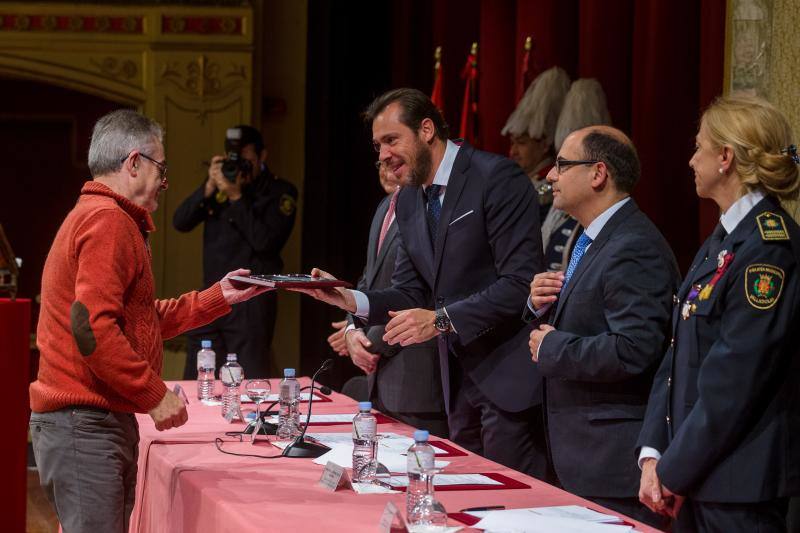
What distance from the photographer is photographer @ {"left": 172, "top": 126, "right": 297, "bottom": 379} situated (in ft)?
17.6

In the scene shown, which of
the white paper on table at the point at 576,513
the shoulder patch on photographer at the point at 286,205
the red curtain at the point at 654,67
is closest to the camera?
the white paper on table at the point at 576,513

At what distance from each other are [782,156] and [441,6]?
13.4 ft

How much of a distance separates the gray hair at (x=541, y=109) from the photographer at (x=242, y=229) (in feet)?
4.79

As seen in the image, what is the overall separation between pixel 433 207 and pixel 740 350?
133cm

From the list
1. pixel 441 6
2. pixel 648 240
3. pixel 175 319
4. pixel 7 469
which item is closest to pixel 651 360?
pixel 648 240

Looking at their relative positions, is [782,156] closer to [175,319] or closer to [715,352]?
[715,352]

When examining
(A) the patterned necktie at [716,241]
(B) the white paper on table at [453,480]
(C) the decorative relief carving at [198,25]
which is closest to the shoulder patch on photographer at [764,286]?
(A) the patterned necktie at [716,241]

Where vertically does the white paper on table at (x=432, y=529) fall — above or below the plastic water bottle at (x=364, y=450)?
below

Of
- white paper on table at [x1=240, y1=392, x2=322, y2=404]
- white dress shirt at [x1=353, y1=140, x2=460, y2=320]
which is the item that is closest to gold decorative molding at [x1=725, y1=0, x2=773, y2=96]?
white dress shirt at [x1=353, y1=140, x2=460, y2=320]

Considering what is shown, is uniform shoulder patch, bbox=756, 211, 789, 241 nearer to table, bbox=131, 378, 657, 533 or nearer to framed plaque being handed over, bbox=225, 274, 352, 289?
table, bbox=131, 378, 657, 533

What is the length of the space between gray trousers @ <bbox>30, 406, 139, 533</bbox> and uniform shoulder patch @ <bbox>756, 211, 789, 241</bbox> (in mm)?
1426

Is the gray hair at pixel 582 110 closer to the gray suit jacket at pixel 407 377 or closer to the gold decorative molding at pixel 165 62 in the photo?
the gray suit jacket at pixel 407 377

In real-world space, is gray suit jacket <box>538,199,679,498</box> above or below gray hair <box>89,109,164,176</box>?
below

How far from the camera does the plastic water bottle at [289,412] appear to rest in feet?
9.46
